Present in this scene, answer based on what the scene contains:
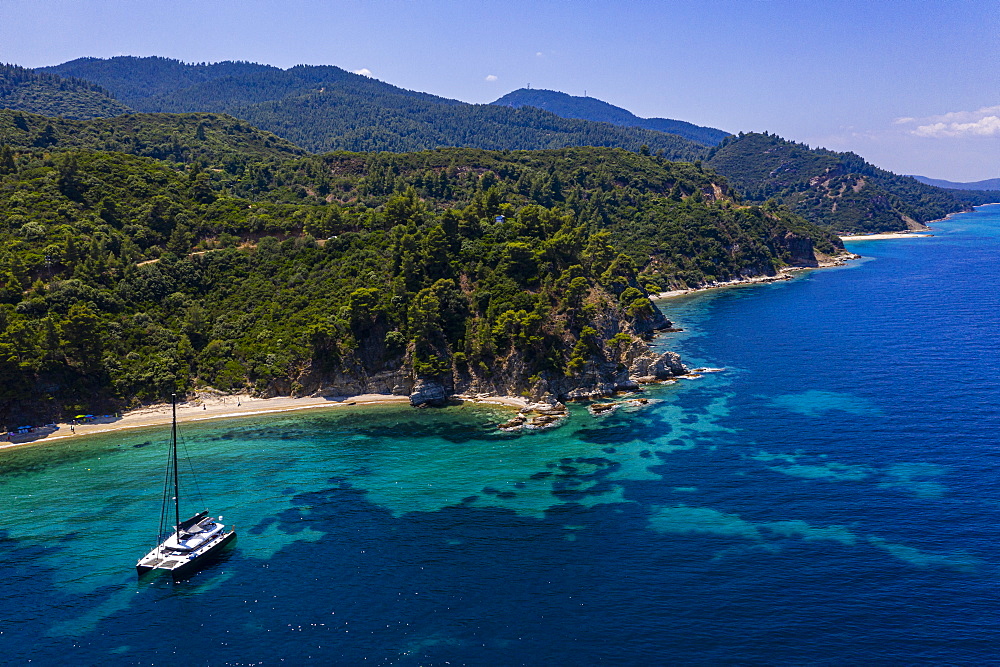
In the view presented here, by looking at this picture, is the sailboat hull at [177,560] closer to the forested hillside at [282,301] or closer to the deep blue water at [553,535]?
the deep blue water at [553,535]

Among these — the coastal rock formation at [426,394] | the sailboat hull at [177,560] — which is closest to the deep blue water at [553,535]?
the sailboat hull at [177,560]

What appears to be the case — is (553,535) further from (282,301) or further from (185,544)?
(282,301)

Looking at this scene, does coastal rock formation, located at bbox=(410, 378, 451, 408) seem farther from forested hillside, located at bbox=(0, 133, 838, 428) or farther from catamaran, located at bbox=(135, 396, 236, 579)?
catamaran, located at bbox=(135, 396, 236, 579)

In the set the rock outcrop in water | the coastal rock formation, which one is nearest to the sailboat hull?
the coastal rock formation

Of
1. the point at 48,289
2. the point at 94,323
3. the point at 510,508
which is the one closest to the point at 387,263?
the point at 94,323

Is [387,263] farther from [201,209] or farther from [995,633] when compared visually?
[995,633]
